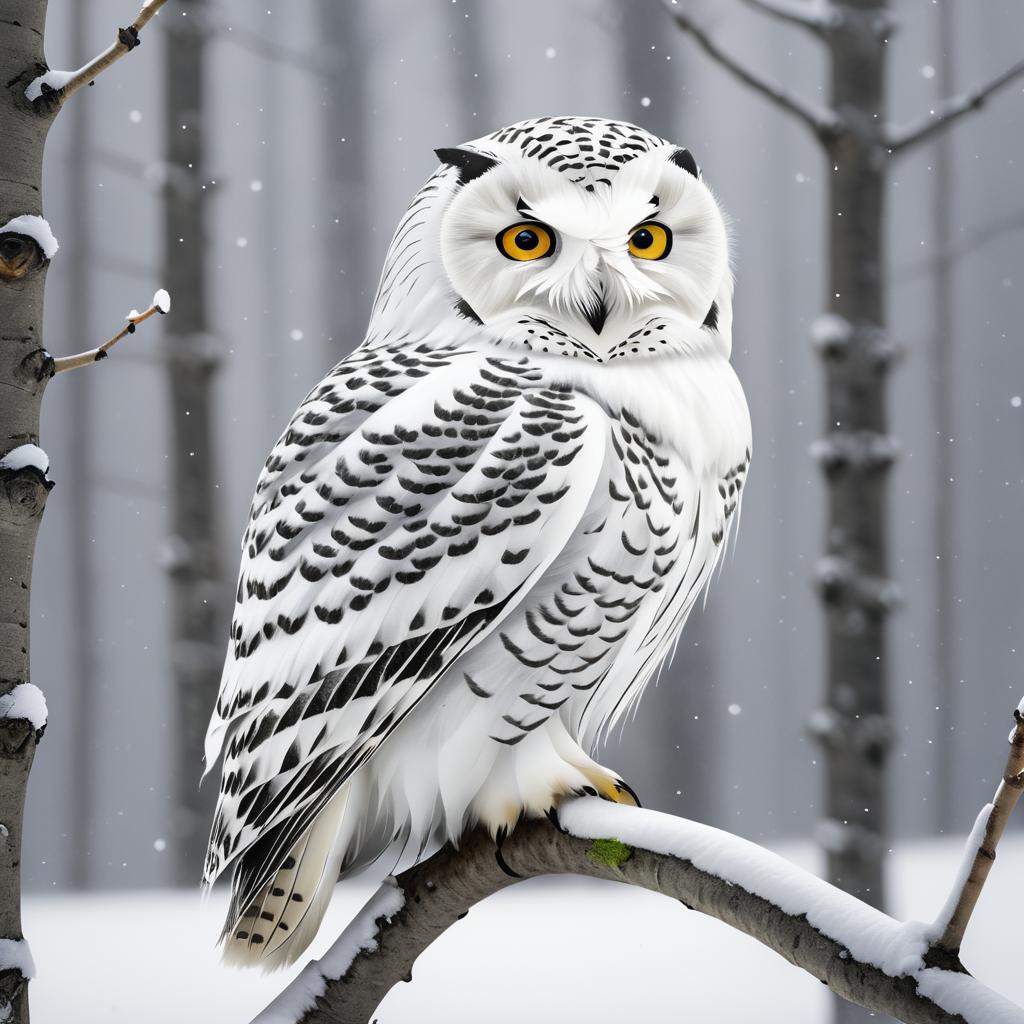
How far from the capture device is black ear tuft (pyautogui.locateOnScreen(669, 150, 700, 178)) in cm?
74

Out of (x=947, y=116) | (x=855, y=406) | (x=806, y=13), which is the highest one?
(x=806, y=13)

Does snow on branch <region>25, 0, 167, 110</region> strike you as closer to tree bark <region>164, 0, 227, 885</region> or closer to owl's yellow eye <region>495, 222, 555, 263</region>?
owl's yellow eye <region>495, 222, 555, 263</region>

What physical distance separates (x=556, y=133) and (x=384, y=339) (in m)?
0.18

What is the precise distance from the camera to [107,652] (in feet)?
6.08

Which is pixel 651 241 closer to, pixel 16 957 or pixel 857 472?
pixel 16 957

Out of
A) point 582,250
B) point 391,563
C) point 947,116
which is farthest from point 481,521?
point 947,116

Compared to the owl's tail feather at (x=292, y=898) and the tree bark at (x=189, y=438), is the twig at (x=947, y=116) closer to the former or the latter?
the tree bark at (x=189, y=438)

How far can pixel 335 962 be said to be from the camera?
0.71m

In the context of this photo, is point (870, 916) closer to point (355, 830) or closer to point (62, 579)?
point (355, 830)

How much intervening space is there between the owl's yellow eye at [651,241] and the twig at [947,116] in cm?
77

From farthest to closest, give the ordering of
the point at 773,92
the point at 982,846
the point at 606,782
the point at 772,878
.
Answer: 1. the point at 773,92
2. the point at 606,782
3. the point at 772,878
4. the point at 982,846

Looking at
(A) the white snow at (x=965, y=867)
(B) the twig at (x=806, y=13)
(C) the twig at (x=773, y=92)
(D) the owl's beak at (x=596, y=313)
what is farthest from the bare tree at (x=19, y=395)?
(B) the twig at (x=806, y=13)

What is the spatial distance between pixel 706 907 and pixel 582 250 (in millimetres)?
379

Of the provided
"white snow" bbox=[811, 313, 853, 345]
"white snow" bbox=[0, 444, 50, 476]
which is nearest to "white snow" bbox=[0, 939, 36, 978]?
"white snow" bbox=[0, 444, 50, 476]
